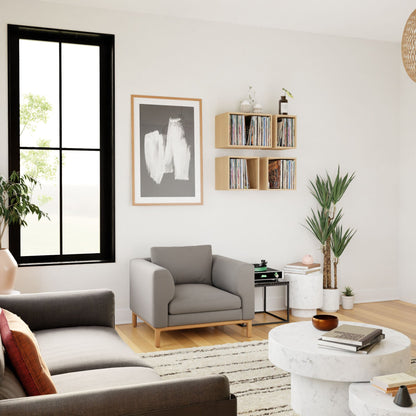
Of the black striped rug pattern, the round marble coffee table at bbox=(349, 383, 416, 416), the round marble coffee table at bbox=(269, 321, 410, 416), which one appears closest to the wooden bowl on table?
the round marble coffee table at bbox=(269, 321, 410, 416)

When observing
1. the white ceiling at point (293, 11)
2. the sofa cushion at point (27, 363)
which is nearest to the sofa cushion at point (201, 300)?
the sofa cushion at point (27, 363)

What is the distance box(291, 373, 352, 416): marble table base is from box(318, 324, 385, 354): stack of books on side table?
20 cm

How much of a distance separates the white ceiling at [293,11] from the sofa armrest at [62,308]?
9.33 feet

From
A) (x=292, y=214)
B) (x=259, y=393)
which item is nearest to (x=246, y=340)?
(x=259, y=393)

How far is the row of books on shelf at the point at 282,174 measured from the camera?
18.0 feet

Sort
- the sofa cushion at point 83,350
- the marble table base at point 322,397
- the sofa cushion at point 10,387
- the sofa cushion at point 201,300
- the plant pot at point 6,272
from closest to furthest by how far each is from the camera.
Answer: the sofa cushion at point 10,387 < the sofa cushion at point 83,350 < the marble table base at point 322,397 < the plant pot at point 6,272 < the sofa cushion at point 201,300

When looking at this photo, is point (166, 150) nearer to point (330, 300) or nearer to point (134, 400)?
point (330, 300)

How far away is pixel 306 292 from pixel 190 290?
1.33 metres

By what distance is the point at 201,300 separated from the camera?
14.8 feet

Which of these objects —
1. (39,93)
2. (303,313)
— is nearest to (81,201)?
(39,93)

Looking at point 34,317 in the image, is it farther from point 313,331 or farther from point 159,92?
point 159,92

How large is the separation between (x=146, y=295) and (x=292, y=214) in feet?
6.76

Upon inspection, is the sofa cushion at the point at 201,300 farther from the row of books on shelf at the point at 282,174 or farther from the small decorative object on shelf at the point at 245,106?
the small decorative object on shelf at the point at 245,106

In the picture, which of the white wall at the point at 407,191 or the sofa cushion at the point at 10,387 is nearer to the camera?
the sofa cushion at the point at 10,387
